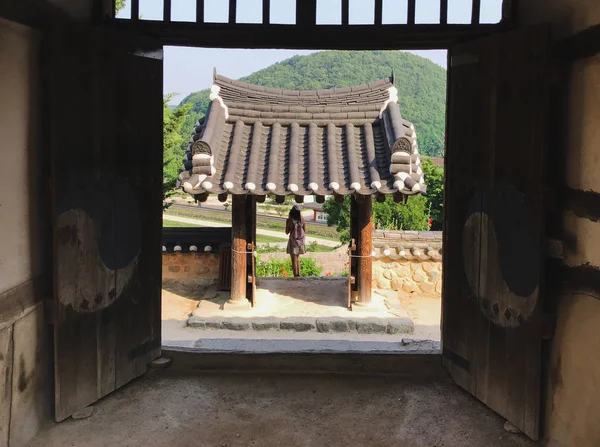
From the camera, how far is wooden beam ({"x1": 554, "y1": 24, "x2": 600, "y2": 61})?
224 centimetres

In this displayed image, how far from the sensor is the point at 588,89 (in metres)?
2.34

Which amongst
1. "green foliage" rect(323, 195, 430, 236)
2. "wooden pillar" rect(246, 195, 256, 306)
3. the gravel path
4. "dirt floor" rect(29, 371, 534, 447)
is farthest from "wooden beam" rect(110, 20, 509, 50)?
the gravel path

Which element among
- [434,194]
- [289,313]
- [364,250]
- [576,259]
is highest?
[434,194]

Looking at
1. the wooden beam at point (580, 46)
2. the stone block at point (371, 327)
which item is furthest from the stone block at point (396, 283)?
the wooden beam at point (580, 46)

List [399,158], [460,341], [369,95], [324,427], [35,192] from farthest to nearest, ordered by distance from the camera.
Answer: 1. [369,95]
2. [399,158]
3. [460,341]
4. [324,427]
5. [35,192]

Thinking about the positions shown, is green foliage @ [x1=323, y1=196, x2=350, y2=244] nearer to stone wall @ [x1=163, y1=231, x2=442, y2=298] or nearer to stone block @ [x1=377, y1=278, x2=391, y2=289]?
stone wall @ [x1=163, y1=231, x2=442, y2=298]

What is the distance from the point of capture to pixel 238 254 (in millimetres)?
8875

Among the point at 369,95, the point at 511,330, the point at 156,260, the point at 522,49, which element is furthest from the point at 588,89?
the point at 369,95

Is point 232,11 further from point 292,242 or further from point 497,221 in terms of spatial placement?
point 292,242

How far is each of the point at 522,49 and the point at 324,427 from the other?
6.97ft

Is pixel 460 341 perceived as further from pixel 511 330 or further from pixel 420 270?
pixel 420 270

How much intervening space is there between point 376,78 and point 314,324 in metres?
45.4

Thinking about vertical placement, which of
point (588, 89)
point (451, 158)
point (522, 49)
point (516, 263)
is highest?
point (522, 49)

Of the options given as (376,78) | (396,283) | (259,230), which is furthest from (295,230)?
(376,78)
